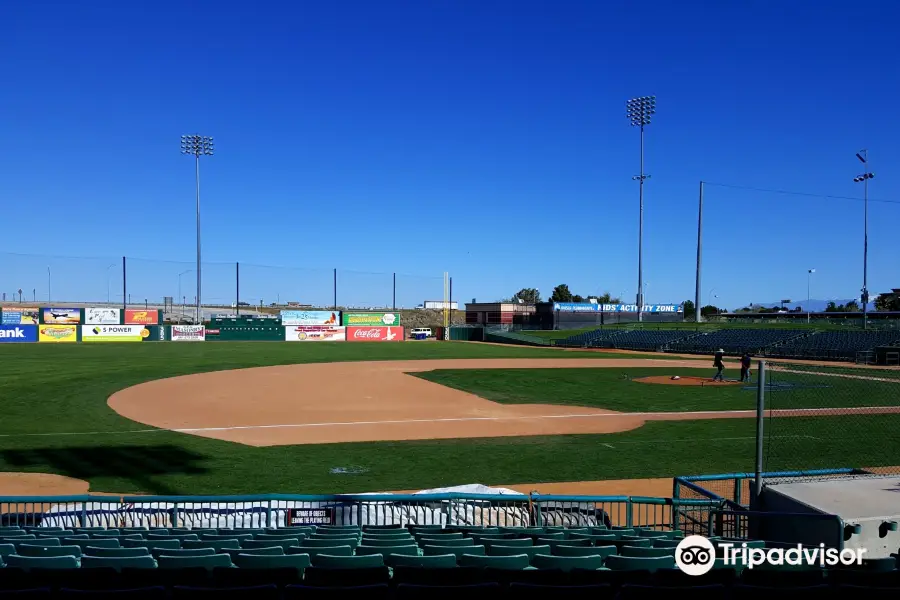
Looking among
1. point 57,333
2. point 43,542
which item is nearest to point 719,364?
point 43,542

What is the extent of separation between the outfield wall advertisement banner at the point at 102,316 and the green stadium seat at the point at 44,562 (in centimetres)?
6446

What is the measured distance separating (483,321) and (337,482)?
90.0 metres

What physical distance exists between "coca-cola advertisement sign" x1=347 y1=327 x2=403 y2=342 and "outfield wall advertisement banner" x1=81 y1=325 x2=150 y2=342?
2153 cm

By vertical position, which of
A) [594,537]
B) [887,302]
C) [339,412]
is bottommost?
[339,412]

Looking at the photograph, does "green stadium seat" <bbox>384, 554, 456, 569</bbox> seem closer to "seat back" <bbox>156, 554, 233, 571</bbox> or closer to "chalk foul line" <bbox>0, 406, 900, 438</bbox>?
"seat back" <bbox>156, 554, 233, 571</bbox>

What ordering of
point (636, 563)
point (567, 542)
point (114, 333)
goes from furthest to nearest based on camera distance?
point (114, 333) → point (567, 542) → point (636, 563)

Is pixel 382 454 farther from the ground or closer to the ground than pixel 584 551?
closer to the ground

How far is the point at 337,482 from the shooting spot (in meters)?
13.4

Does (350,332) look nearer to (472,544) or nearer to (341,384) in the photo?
(341,384)

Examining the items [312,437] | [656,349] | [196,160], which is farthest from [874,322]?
[196,160]

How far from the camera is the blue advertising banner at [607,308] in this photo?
9669cm

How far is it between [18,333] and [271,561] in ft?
218

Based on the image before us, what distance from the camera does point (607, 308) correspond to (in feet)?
337

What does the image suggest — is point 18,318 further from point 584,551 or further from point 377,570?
point 584,551
